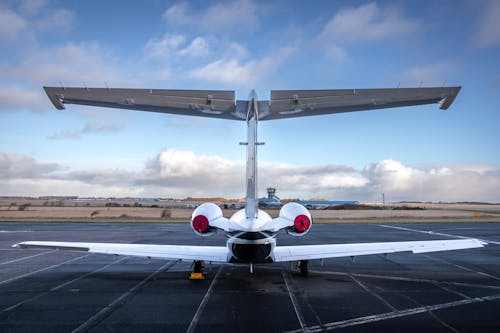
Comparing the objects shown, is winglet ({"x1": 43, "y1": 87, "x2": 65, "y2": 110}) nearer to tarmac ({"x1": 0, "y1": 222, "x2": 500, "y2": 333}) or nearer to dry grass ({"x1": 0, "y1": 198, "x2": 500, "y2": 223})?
tarmac ({"x1": 0, "y1": 222, "x2": 500, "y2": 333})

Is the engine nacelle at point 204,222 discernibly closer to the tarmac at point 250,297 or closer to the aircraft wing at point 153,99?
the tarmac at point 250,297

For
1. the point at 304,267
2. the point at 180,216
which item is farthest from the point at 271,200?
the point at 304,267

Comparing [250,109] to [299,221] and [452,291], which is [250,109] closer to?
[299,221]

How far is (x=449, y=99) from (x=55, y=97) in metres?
8.90

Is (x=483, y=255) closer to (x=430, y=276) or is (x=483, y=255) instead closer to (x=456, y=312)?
(x=430, y=276)

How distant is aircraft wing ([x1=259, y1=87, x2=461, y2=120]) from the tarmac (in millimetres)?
4758

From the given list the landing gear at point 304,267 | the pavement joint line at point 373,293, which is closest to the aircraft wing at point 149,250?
the landing gear at point 304,267

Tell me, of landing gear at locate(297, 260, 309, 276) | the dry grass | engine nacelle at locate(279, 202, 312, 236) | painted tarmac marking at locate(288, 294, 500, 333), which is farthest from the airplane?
the dry grass

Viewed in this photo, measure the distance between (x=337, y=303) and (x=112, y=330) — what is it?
5184mm

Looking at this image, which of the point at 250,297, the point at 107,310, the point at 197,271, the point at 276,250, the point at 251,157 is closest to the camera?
the point at 107,310

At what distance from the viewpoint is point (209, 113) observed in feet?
31.4

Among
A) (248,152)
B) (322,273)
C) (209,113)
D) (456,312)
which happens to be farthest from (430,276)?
(209,113)

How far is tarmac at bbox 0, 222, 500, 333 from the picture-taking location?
7516 millimetres

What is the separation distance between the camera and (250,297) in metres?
9.78
